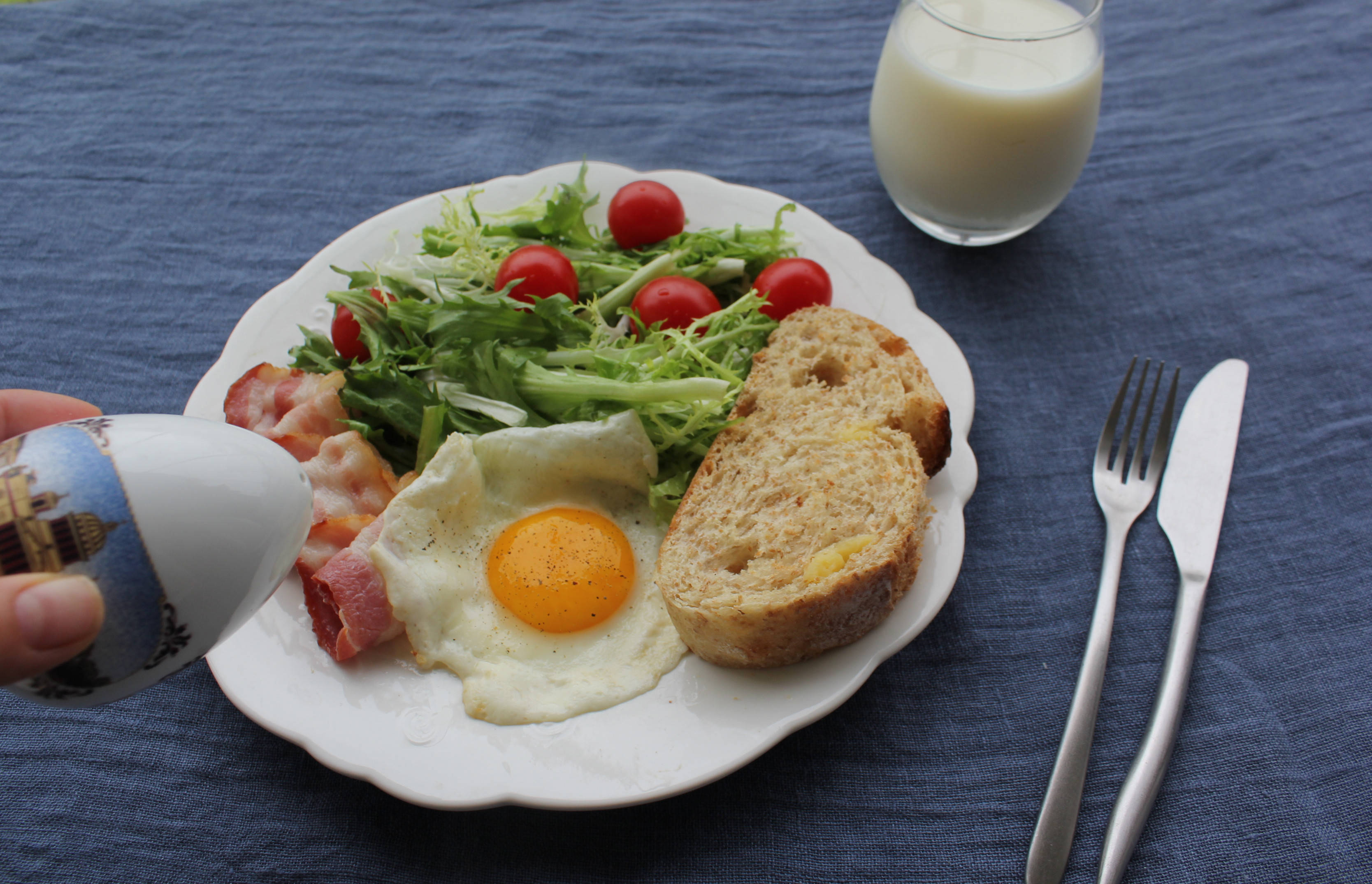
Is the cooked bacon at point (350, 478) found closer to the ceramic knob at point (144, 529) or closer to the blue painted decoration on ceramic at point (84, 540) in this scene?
the ceramic knob at point (144, 529)

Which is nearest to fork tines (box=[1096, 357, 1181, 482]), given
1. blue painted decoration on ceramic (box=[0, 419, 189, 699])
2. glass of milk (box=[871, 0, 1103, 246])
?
glass of milk (box=[871, 0, 1103, 246])

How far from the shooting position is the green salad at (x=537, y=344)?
2.68 m

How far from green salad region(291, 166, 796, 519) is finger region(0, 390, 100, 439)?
2.26 feet

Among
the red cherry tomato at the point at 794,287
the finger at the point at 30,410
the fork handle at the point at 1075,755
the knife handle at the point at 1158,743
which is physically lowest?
the knife handle at the point at 1158,743

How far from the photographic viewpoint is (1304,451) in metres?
2.88

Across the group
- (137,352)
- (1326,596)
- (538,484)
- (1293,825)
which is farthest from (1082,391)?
(137,352)

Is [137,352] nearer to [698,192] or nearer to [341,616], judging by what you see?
[341,616]

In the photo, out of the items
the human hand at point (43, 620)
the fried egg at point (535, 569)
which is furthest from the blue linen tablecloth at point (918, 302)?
the human hand at point (43, 620)

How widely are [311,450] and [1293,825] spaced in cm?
Result: 273

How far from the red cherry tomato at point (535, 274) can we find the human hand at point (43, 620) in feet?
5.46

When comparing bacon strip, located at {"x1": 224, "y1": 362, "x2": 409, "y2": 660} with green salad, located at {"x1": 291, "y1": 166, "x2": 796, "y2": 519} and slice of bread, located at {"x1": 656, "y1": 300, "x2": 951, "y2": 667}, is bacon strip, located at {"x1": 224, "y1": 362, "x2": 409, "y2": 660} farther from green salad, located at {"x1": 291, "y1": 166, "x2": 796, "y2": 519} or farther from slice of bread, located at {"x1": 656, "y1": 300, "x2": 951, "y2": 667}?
slice of bread, located at {"x1": 656, "y1": 300, "x2": 951, "y2": 667}

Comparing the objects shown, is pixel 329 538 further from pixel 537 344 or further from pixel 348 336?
pixel 537 344

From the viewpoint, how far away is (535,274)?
2904 millimetres

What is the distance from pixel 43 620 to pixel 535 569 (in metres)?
1.22
